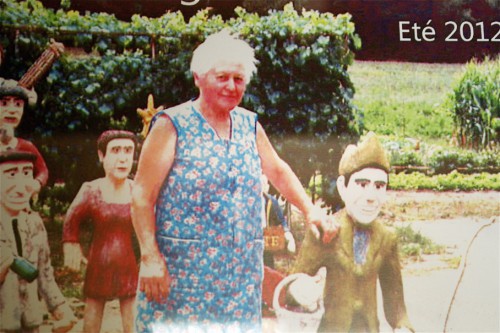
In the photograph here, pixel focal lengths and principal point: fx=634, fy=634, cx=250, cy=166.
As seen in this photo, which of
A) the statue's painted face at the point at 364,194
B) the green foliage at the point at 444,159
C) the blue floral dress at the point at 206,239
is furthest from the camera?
the green foliage at the point at 444,159

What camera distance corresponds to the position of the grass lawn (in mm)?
3355

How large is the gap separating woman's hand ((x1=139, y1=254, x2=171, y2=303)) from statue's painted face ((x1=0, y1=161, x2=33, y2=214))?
0.68m

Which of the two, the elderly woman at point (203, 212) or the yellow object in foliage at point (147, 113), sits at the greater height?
the yellow object in foliage at point (147, 113)

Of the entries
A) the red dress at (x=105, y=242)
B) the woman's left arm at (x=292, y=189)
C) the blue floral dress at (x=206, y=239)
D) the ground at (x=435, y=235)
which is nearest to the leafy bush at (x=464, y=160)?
the ground at (x=435, y=235)

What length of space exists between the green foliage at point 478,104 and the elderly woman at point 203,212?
43.8 inches

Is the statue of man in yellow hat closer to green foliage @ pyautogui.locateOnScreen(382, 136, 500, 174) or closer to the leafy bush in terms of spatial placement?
green foliage @ pyautogui.locateOnScreen(382, 136, 500, 174)

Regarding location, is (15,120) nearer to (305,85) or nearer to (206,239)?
(206,239)

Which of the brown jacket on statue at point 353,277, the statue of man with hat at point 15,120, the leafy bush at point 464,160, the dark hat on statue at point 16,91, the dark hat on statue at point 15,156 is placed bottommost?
the brown jacket on statue at point 353,277

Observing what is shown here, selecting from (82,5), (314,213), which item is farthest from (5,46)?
(314,213)

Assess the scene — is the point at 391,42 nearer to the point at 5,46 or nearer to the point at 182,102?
the point at 182,102

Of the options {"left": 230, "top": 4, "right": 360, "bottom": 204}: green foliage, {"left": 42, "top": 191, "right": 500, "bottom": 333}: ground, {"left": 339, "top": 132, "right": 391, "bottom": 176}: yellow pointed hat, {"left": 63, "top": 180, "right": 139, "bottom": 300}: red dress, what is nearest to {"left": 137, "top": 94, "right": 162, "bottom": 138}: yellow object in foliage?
{"left": 63, "top": 180, "right": 139, "bottom": 300}: red dress

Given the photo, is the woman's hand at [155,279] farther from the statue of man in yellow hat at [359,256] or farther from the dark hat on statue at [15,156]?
the dark hat on statue at [15,156]

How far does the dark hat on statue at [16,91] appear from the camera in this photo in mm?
3203

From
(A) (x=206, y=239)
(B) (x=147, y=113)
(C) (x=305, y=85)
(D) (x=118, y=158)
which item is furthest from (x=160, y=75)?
(A) (x=206, y=239)
